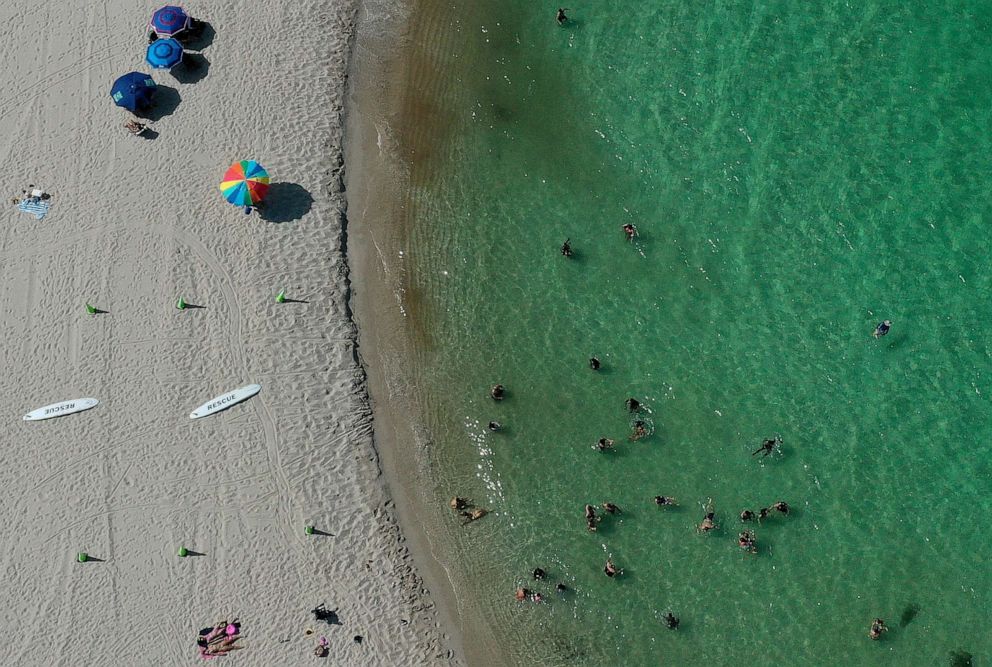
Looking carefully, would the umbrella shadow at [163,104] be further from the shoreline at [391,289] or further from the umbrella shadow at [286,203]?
the shoreline at [391,289]

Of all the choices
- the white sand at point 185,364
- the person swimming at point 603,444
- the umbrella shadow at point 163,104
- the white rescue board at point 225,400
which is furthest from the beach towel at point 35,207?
the person swimming at point 603,444

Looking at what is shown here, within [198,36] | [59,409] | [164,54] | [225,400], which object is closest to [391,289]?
[225,400]

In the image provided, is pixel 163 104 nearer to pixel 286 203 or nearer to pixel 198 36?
pixel 198 36

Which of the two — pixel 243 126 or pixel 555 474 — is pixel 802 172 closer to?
pixel 555 474

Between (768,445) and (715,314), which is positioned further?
(715,314)

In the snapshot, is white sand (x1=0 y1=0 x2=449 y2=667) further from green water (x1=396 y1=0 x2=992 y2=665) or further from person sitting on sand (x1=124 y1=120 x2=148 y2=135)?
green water (x1=396 y1=0 x2=992 y2=665)

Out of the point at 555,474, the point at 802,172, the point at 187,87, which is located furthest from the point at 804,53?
the point at 187,87
